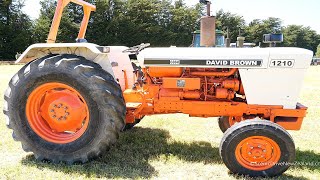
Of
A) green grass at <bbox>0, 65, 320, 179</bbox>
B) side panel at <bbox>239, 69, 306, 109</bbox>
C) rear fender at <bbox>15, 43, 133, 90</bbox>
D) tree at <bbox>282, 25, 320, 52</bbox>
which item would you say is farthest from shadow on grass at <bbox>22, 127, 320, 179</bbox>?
tree at <bbox>282, 25, 320, 52</bbox>

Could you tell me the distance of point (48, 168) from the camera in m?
3.73

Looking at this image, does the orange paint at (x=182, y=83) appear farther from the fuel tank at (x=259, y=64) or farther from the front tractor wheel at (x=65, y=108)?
the front tractor wheel at (x=65, y=108)

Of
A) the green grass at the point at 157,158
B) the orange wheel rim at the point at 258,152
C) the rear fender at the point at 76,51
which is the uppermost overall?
the rear fender at the point at 76,51

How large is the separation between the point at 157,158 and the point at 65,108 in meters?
1.25

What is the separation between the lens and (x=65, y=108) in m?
4.00

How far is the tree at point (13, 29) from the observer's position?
4153 centimetres

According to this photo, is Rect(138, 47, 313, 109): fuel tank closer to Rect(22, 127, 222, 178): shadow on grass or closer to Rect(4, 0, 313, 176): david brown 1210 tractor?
Rect(4, 0, 313, 176): david brown 1210 tractor

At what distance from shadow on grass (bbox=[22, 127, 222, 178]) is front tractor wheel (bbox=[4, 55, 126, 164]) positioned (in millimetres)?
158

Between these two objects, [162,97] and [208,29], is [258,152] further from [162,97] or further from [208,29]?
[208,29]

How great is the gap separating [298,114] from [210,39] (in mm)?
1425

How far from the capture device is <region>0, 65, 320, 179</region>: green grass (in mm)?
3639

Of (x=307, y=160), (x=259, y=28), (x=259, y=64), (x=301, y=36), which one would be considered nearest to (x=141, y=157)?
(x=259, y=64)

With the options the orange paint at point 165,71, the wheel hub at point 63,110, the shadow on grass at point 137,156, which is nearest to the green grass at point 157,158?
the shadow on grass at point 137,156

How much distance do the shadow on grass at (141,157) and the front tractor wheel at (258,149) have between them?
0.46 ft
